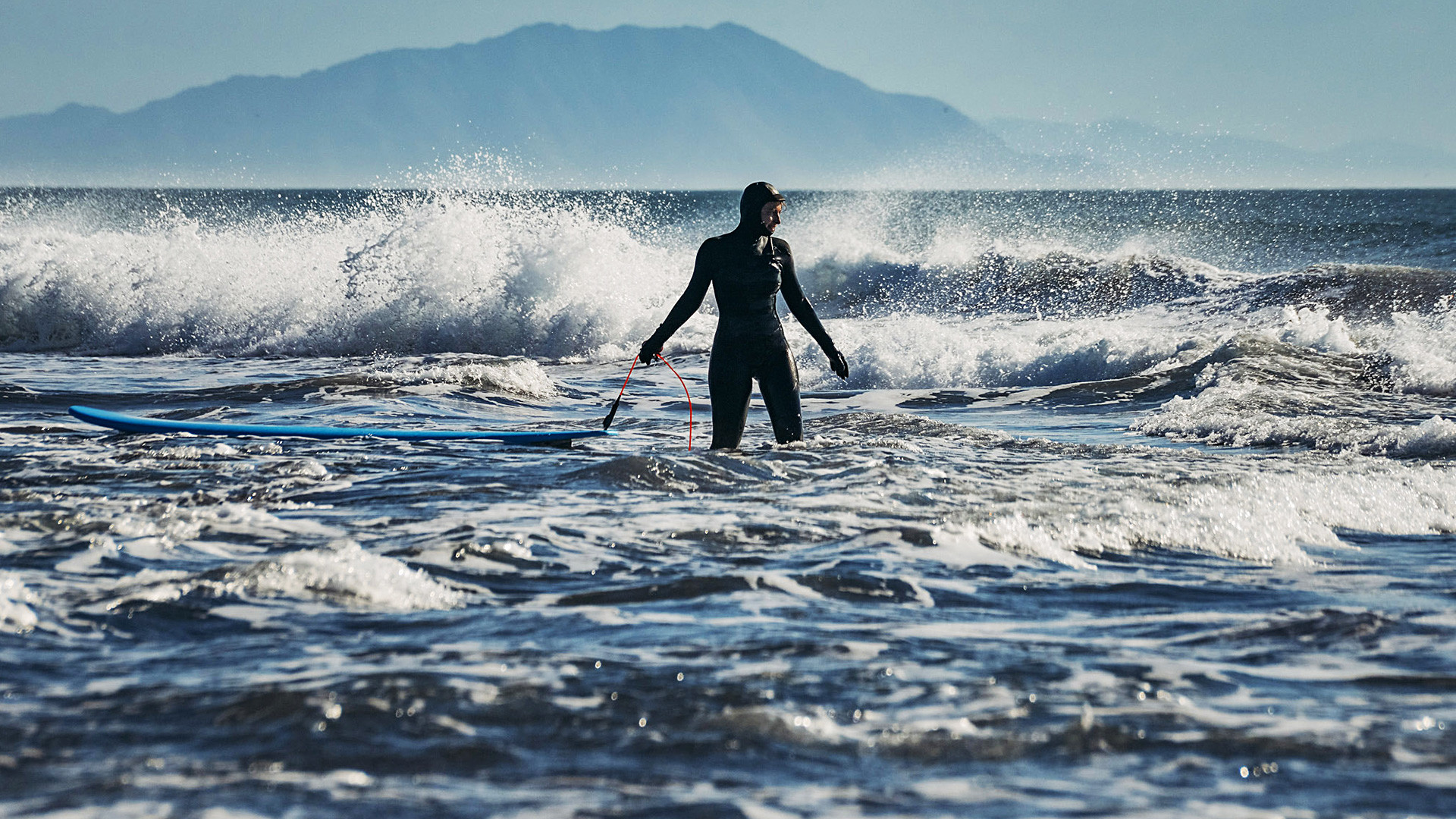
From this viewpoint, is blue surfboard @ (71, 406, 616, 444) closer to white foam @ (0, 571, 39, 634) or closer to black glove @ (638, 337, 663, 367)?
black glove @ (638, 337, 663, 367)

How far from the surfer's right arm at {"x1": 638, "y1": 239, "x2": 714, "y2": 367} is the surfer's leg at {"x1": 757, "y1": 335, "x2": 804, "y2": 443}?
1.83 feet

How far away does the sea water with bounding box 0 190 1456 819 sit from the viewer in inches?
116

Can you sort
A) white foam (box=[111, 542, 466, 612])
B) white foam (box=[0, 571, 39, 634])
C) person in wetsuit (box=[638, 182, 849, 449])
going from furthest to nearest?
person in wetsuit (box=[638, 182, 849, 449]), white foam (box=[111, 542, 466, 612]), white foam (box=[0, 571, 39, 634])

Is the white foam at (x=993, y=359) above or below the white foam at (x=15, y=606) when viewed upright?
above

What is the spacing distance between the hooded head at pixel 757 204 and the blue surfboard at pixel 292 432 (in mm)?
2138

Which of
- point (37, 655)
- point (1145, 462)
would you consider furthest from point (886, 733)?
point (1145, 462)

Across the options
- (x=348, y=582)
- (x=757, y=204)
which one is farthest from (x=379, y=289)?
(x=348, y=582)

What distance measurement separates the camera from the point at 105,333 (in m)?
21.1

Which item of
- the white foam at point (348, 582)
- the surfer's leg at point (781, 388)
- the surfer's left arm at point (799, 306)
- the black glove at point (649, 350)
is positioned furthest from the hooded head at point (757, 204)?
the white foam at point (348, 582)

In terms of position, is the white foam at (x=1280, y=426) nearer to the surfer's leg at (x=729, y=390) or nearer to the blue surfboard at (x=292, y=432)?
the surfer's leg at (x=729, y=390)

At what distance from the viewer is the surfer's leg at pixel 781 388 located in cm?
758

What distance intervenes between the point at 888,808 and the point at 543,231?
766 inches

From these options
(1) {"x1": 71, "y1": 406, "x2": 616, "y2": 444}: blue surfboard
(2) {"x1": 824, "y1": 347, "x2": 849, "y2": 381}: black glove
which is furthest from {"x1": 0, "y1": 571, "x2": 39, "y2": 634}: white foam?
(2) {"x1": 824, "y1": 347, "x2": 849, "y2": 381}: black glove

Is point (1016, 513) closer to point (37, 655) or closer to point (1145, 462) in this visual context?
point (1145, 462)
